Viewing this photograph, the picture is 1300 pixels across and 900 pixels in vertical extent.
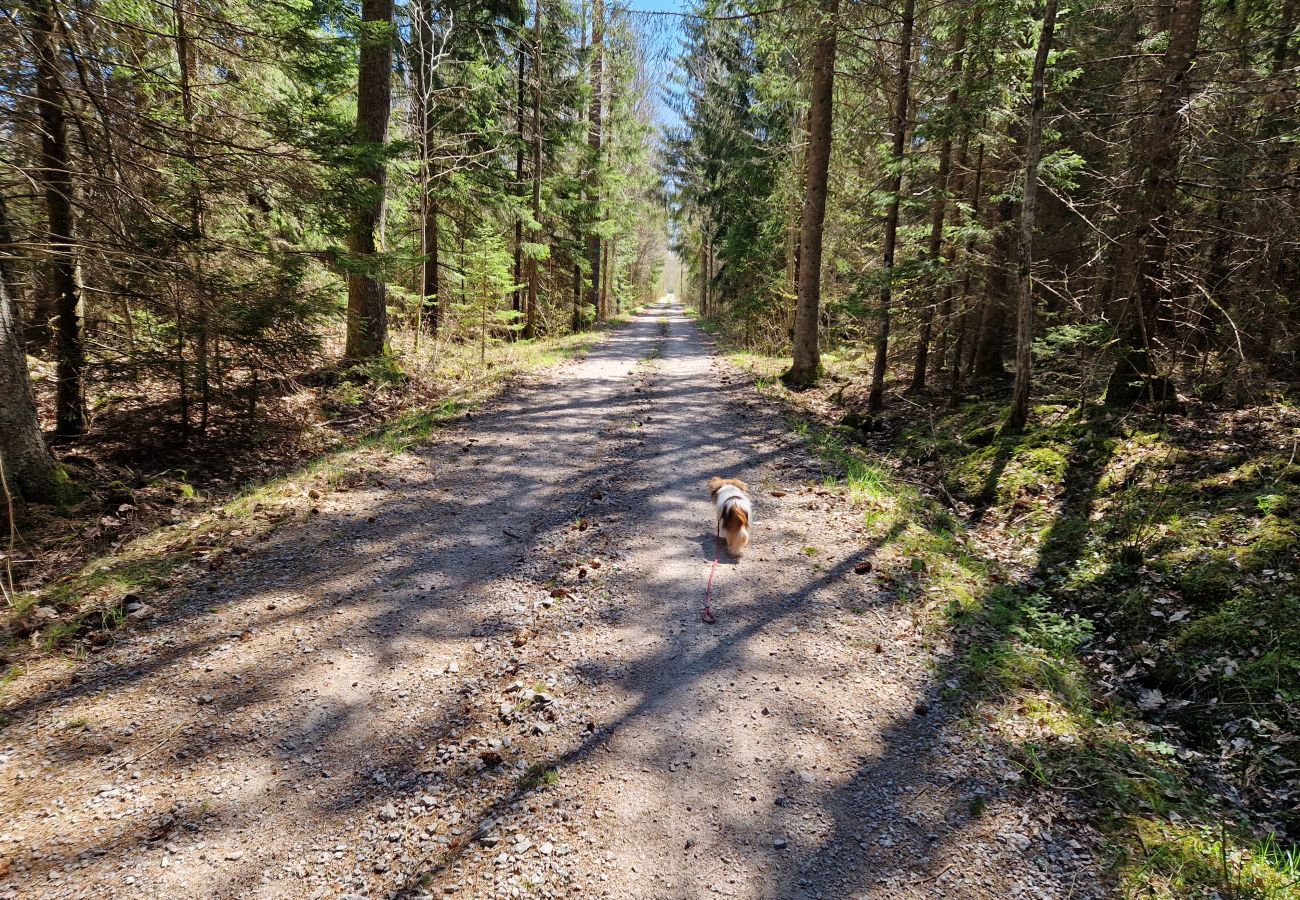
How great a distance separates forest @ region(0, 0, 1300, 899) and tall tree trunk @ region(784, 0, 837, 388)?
0.07 metres

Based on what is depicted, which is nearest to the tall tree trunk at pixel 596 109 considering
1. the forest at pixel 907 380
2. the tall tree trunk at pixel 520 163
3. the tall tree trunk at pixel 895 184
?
the tall tree trunk at pixel 520 163

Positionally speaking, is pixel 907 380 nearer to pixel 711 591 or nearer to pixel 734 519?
pixel 734 519

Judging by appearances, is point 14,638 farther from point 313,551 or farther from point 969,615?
point 969,615

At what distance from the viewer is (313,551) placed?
5180mm

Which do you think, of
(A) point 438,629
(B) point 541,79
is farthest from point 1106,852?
(B) point 541,79

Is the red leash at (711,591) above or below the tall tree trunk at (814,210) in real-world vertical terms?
below

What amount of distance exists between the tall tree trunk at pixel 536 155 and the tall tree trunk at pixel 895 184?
11.7 metres

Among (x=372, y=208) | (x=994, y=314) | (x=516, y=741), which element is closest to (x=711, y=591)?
(x=516, y=741)

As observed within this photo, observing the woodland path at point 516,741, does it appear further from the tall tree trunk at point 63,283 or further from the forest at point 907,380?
the tall tree trunk at point 63,283

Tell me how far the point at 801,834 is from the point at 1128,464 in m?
6.77

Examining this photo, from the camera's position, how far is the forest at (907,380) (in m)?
3.89

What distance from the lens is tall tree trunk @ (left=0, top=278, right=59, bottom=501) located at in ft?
16.4

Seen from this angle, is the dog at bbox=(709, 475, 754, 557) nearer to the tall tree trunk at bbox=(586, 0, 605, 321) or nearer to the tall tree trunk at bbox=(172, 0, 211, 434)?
the tall tree trunk at bbox=(172, 0, 211, 434)

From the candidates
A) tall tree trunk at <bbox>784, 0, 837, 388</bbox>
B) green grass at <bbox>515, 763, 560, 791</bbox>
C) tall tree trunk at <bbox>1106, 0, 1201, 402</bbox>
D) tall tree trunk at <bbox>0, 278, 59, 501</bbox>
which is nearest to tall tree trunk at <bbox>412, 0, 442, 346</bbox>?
tall tree trunk at <bbox>0, 278, 59, 501</bbox>
